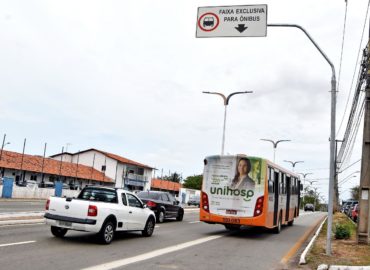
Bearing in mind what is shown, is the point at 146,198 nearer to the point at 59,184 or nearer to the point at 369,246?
the point at 369,246

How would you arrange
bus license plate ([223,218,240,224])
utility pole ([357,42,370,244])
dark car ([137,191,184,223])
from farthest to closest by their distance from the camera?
dark car ([137,191,184,223])
bus license plate ([223,218,240,224])
utility pole ([357,42,370,244])

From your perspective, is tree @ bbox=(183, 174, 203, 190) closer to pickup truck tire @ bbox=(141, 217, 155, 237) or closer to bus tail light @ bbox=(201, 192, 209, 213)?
bus tail light @ bbox=(201, 192, 209, 213)

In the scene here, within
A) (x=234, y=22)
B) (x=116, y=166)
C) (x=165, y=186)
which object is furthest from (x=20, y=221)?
(x=165, y=186)

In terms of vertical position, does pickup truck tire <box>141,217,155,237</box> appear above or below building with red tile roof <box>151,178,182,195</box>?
below

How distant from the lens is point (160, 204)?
21531 mm

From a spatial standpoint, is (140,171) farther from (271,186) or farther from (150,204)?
(271,186)

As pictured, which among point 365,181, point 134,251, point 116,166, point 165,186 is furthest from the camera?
point 165,186

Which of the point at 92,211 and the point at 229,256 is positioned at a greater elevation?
the point at 92,211

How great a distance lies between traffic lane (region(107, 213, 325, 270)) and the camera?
9.99 m

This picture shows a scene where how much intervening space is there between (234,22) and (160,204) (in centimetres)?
1207

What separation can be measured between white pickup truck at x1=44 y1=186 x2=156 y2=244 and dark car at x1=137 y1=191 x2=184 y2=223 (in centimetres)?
711

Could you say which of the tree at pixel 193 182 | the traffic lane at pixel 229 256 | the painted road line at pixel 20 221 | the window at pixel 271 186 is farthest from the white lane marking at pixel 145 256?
the tree at pixel 193 182

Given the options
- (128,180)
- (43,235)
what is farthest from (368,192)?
(128,180)

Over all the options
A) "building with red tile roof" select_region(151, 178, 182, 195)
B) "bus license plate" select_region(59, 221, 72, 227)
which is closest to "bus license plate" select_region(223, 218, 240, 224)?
"bus license plate" select_region(59, 221, 72, 227)
